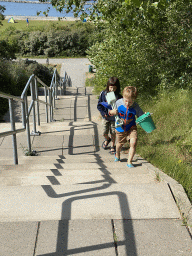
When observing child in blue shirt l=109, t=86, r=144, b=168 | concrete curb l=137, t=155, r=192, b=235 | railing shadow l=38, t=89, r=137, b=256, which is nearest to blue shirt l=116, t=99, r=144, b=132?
child in blue shirt l=109, t=86, r=144, b=168

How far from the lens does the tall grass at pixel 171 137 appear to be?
312cm

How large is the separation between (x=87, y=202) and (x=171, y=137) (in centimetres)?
247

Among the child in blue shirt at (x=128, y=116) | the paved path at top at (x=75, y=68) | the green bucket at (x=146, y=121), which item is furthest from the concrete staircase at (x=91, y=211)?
the paved path at top at (x=75, y=68)

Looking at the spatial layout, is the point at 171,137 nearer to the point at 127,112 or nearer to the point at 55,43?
the point at 127,112

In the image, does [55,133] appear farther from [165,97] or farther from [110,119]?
[165,97]

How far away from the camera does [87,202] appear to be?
2281 mm

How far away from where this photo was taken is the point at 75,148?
4.71 metres

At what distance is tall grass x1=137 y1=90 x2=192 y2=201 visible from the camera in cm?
312

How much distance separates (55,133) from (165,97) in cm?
235

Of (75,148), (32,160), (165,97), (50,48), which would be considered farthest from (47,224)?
(50,48)

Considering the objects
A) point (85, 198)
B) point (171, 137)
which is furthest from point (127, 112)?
point (85, 198)

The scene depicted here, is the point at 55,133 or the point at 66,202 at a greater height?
the point at 66,202

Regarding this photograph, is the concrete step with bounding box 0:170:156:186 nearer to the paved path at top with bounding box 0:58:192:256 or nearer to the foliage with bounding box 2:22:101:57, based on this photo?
the paved path at top with bounding box 0:58:192:256

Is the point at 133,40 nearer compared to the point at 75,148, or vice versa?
the point at 75,148
